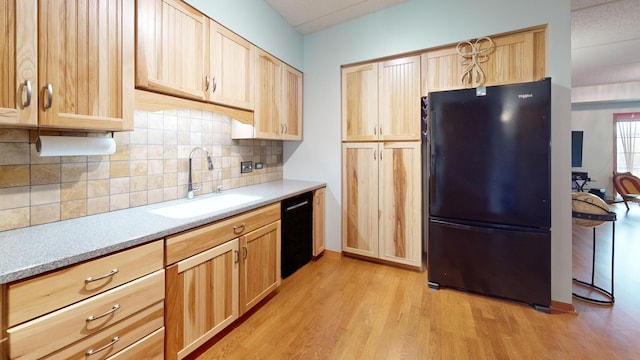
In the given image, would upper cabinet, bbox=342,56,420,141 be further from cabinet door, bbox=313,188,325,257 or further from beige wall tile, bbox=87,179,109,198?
beige wall tile, bbox=87,179,109,198

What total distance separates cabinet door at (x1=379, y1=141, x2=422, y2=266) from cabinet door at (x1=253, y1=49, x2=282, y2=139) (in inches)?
46.7

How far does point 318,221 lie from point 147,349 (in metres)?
1.86

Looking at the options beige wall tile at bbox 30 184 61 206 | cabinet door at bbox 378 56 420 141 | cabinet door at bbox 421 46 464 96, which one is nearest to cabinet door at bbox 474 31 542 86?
cabinet door at bbox 421 46 464 96

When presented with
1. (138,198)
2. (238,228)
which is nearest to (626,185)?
(238,228)

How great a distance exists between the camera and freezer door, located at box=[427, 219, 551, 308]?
1.92m

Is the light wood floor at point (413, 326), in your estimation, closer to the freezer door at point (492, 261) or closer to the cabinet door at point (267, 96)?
the freezer door at point (492, 261)

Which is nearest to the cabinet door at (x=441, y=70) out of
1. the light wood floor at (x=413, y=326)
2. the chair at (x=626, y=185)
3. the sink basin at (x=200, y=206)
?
the light wood floor at (x=413, y=326)

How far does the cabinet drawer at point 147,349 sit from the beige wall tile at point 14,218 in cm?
78

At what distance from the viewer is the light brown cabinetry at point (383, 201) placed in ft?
8.48

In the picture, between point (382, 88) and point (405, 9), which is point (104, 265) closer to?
point (382, 88)

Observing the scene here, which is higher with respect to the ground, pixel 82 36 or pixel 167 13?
pixel 167 13

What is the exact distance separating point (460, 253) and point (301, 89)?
239cm

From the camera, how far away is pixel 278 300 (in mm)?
2123

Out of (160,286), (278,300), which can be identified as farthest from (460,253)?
(160,286)
